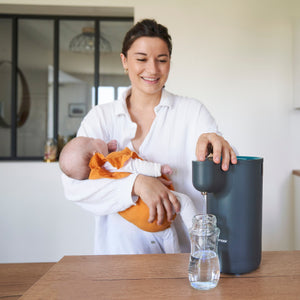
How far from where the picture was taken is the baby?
40.9 inches

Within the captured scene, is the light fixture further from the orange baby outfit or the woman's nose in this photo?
the orange baby outfit

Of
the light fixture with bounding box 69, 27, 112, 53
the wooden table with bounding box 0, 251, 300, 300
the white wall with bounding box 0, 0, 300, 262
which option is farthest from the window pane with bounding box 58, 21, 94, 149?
the wooden table with bounding box 0, 251, 300, 300

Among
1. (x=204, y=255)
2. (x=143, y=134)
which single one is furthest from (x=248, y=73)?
(x=204, y=255)

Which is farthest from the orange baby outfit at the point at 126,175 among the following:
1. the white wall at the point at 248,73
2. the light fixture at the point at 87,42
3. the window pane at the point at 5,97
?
the window pane at the point at 5,97

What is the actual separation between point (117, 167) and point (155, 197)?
0.79ft

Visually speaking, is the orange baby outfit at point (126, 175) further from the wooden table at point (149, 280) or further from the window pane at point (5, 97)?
the window pane at point (5, 97)

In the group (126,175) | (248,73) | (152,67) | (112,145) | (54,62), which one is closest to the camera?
(126,175)

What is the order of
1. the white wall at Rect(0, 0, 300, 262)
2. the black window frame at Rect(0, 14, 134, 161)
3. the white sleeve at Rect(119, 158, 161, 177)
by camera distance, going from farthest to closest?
the black window frame at Rect(0, 14, 134, 161) → the white wall at Rect(0, 0, 300, 262) → the white sleeve at Rect(119, 158, 161, 177)

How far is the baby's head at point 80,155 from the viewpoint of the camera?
124 centimetres

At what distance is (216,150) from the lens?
2.46 feet

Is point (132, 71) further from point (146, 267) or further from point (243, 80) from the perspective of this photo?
point (243, 80)

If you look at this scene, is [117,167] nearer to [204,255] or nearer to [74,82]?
[204,255]

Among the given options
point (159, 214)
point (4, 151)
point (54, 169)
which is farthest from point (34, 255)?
point (159, 214)

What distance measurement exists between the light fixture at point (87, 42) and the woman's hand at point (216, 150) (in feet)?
7.95
